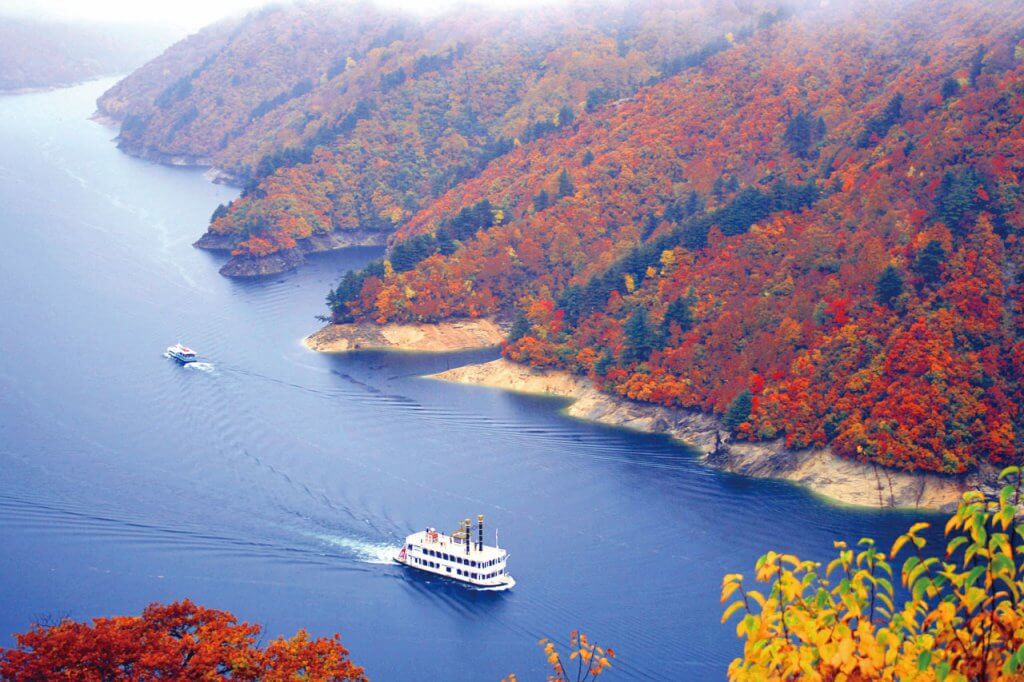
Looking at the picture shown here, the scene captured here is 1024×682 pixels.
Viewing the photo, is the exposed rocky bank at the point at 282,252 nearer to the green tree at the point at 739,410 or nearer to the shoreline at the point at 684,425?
the shoreline at the point at 684,425

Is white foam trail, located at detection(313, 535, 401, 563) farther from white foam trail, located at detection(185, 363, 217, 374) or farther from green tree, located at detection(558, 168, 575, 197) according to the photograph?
green tree, located at detection(558, 168, 575, 197)

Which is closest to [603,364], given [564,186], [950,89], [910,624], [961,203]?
[961,203]

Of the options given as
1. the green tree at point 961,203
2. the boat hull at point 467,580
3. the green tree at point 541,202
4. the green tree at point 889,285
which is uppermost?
the green tree at point 541,202

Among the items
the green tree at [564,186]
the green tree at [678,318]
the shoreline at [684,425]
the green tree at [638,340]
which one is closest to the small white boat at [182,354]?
the shoreline at [684,425]

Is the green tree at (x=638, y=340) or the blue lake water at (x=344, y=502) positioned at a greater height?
the green tree at (x=638, y=340)

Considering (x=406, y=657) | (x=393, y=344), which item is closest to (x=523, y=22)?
(x=393, y=344)

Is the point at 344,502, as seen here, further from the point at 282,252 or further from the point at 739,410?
the point at 282,252

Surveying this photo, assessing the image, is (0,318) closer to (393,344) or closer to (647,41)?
(393,344)
